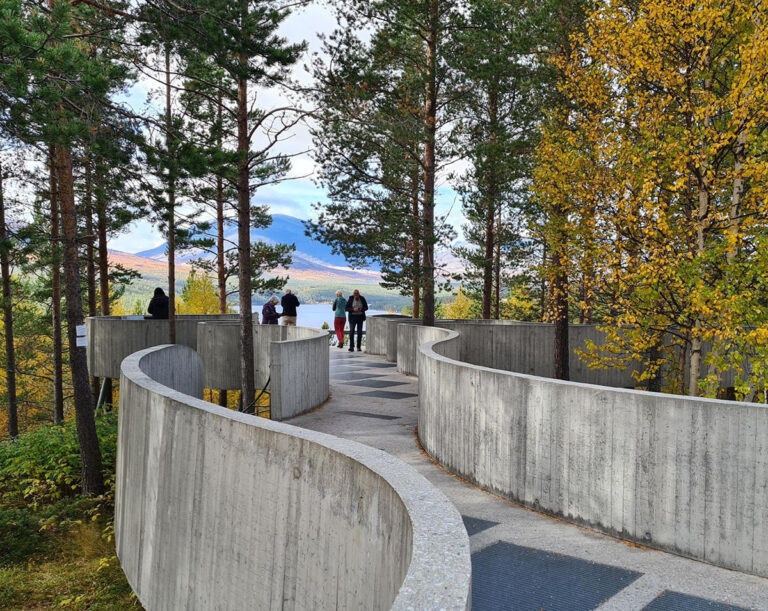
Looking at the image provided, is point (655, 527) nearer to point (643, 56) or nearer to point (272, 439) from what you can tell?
point (272, 439)

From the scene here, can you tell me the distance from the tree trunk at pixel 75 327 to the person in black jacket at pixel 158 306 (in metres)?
7.43

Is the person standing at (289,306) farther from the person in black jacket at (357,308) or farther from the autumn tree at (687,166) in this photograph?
the autumn tree at (687,166)

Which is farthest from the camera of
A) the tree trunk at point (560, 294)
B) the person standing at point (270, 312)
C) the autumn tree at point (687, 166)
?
the person standing at point (270, 312)

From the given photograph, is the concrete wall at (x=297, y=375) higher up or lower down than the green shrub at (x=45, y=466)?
higher up

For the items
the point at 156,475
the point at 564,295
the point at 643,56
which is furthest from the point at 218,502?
the point at 564,295

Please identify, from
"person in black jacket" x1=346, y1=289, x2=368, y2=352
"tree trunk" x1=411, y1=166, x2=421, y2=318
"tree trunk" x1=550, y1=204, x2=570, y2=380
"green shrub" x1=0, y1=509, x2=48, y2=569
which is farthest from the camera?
"person in black jacket" x1=346, y1=289, x2=368, y2=352

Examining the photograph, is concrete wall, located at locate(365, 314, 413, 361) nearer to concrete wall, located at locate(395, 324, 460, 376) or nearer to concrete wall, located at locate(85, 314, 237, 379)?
concrete wall, located at locate(395, 324, 460, 376)

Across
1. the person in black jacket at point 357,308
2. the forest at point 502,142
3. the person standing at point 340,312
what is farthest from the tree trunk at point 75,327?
the person in black jacket at point 357,308

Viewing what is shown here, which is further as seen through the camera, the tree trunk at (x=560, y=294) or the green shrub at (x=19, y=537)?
the green shrub at (x=19, y=537)

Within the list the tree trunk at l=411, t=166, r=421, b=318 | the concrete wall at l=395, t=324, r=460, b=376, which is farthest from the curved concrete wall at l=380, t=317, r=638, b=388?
the tree trunk at l=411, t=166, r=421, b=318

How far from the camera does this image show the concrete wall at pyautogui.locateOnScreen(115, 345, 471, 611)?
3523mm

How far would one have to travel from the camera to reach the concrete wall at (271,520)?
3.52 metres

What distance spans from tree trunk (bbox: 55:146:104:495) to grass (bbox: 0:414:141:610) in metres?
0.70

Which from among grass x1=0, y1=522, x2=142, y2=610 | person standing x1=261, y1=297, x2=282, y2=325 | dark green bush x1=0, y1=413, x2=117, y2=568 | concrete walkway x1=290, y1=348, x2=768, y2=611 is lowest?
grass x1=0, y1=522, x2=142, y2=610
